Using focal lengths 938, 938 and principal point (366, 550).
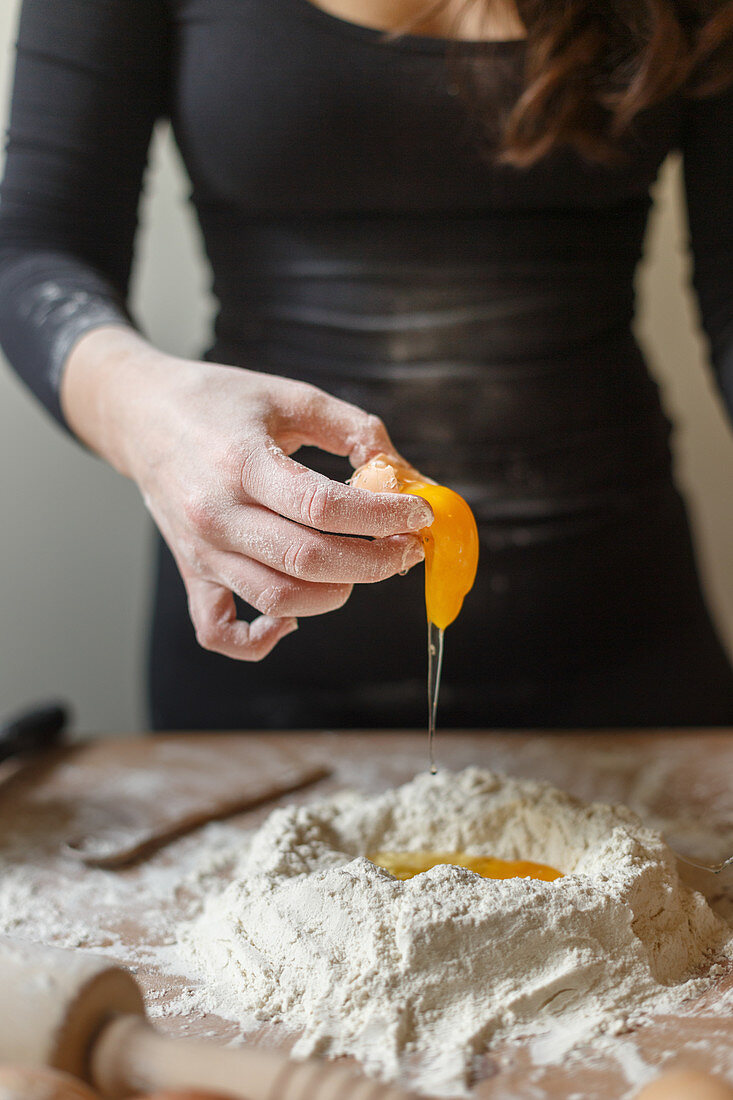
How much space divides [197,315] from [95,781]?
928 mm

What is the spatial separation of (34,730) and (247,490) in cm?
51

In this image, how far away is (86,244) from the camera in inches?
36.4

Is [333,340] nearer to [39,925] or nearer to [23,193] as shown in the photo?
[23,193]

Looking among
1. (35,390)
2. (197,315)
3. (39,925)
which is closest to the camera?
(39,925)

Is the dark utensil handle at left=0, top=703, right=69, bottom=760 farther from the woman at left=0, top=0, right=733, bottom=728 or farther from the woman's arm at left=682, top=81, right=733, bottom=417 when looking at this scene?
the woman's arm at left=682, top=81, right=733, bottom=417

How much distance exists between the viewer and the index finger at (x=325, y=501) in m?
0.59

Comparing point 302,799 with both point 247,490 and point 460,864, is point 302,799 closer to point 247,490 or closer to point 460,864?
point 460,864

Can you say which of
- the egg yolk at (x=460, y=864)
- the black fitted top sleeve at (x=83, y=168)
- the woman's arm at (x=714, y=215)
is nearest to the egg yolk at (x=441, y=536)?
the egg yolk at (x=460, y=864)

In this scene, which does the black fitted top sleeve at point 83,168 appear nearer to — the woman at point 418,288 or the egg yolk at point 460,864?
the woman at point 418,288

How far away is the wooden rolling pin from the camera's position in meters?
0.43

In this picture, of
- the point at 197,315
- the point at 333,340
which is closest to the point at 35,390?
the point at 333,340

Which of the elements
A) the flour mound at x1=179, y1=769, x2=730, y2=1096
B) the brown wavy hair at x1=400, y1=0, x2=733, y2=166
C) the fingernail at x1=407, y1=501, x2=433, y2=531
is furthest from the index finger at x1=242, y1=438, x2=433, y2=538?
the brown wavy hair at x1=400, y1=0, x2=733, y2=166

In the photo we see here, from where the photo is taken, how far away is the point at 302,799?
2.94 ft

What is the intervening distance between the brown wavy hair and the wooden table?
0.59 m
